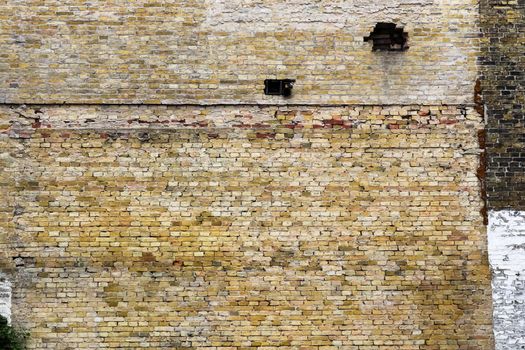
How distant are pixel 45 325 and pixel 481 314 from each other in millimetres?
5357

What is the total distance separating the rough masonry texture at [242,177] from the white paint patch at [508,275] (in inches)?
5.7

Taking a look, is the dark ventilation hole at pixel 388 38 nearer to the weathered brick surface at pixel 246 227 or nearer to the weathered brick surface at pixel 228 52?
the weathered brick surface at pixel 228 52

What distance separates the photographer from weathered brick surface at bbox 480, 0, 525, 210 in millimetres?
7316

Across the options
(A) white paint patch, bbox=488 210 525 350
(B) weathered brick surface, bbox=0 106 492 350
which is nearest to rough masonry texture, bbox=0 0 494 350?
Result: (B) weathered brick surface, bbox=0 106 492 350

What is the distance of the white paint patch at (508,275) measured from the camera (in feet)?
23.4

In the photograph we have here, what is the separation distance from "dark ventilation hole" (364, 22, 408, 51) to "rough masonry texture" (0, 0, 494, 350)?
0.09 meters

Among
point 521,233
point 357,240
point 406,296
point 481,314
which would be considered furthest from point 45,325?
point 521,233

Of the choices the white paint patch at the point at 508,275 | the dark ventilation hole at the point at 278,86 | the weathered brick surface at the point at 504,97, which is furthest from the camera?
the dark ventilation hole at the point at 278,86

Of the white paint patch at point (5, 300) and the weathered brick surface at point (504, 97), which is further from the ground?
the weathered brick surface at point (504, 97)

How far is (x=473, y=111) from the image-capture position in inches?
293

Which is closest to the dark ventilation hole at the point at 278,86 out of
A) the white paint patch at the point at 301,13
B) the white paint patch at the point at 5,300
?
the white paint patch at the point at 301,13

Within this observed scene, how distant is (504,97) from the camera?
746 centimetres

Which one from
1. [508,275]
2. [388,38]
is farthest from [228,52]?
[508,275]

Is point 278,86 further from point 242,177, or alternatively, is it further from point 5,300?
point 5,300
